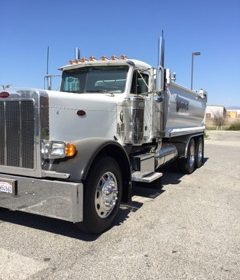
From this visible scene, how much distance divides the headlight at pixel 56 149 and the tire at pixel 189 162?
6063mm

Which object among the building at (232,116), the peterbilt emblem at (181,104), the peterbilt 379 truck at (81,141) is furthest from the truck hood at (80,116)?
the building at (232,116)

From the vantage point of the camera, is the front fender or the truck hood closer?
the front fender

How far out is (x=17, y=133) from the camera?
4.70m

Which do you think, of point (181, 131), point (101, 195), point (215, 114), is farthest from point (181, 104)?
point (215, 114)

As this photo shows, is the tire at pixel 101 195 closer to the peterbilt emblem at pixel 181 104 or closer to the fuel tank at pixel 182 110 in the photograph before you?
the fuel tank at pixel 182 110

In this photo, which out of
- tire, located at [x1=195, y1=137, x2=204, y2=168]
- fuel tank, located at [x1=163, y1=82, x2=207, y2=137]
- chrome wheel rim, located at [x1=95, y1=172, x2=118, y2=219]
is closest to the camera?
chrome wheel rim, located at [x1=95, y1=172, x2=118, y2=219]

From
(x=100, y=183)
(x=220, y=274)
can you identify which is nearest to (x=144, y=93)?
(x=100, y=183)

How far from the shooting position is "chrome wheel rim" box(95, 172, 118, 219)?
4957 mm

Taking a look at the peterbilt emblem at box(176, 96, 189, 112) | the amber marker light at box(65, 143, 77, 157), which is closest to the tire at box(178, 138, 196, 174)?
the peterbilt emblem at box(176, 96, 189, 112)

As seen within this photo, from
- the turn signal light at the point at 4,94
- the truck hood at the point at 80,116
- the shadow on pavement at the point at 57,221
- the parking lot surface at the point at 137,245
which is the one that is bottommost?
the parking lot surface at the point at 137,245

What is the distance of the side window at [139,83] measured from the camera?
667 cm

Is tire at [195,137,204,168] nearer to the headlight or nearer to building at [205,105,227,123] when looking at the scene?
the headlight

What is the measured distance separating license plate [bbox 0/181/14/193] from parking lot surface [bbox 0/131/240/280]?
25.8 inches

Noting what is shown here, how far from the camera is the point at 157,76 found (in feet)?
22.0
